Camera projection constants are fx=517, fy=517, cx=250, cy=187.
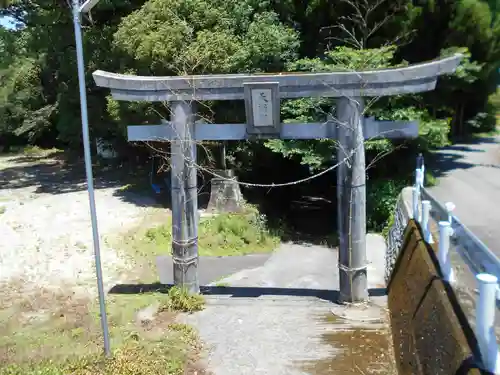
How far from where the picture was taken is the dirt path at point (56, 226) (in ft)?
30.9

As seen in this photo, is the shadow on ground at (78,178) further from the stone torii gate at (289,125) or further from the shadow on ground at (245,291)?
the stone torii gate at (289,125)

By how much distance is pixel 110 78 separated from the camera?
24.3 feet

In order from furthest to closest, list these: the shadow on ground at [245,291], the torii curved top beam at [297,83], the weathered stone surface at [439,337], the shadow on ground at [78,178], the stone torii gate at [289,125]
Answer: the shadow on ground at [78,178], the shadow on ground at [245,291], the stone torii gate at [289,125], the torii curved top beam at [297,83], the weathered stone surface at [439,337]

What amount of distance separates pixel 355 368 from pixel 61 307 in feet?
14.6

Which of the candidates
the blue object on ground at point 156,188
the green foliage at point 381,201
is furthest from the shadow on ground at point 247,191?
the green foliage at point 381,201

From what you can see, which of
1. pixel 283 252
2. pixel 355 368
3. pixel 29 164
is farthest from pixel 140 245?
pixel 29 164

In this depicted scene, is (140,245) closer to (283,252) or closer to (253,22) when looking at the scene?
(283,252)

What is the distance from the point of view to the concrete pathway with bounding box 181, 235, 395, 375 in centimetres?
546

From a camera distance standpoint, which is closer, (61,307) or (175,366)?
(175,366)

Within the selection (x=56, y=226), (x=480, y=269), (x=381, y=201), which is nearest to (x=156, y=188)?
(x=56, y=226)

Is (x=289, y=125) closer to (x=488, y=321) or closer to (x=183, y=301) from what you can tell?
(x=183, y=301)

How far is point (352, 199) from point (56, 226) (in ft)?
27.5

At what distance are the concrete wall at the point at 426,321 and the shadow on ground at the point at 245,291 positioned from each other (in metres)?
0.89

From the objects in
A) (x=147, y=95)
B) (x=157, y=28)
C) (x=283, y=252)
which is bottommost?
(x=283, y=252)
